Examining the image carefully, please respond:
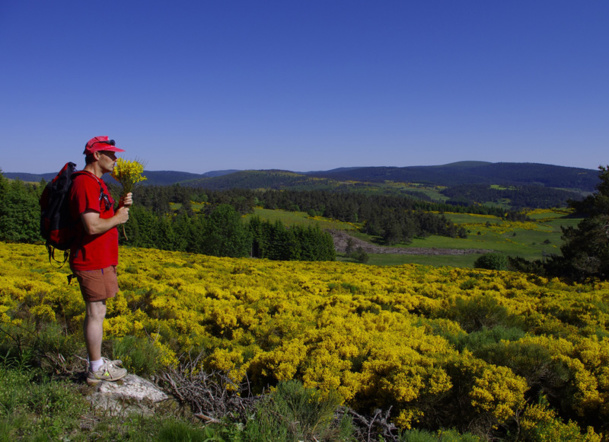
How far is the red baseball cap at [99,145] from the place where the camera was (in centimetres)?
380

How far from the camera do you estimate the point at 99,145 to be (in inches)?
151

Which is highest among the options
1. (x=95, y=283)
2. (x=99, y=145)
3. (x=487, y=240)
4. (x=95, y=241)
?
(x=99, y=145)

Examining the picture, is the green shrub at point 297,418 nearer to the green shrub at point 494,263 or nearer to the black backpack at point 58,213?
the black backpack at point 58,213

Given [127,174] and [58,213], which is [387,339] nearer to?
[127,174]

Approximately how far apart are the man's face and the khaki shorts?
116 centimetres

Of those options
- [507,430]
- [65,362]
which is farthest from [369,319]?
[65,362]

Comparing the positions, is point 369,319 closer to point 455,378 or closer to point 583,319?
point 455,378

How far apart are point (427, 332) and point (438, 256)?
3558 inches

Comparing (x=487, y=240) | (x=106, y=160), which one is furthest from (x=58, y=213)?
(x=487, y=240)

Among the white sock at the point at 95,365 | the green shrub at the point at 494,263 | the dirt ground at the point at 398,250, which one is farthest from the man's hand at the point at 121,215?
the dirt ground at the point at 398,250

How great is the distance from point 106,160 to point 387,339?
5.06m

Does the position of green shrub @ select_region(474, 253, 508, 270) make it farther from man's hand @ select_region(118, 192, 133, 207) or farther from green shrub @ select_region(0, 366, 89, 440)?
green shrub @ select_region(0, 366, 89, 440)

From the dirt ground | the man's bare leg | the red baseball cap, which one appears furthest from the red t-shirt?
the dirt ground

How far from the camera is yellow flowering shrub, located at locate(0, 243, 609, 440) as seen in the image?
13.8 ft
